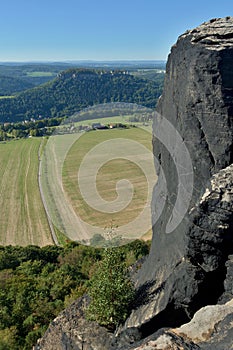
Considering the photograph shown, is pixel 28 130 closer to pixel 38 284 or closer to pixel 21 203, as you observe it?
pixel 21 203

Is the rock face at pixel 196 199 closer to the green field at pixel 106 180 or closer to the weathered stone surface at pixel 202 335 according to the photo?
the weathered stone surface at pixel 202 335

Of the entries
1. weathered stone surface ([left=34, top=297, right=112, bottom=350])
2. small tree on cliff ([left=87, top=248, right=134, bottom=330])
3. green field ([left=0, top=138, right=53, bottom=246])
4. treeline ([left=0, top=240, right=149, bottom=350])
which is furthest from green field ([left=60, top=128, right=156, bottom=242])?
small tree on cliff ([left=87, top=248, right=134, bottom=330])

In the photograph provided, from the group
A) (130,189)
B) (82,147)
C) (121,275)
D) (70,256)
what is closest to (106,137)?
(82,147)

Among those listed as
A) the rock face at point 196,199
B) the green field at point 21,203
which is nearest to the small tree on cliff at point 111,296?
the rock face at point 196,199

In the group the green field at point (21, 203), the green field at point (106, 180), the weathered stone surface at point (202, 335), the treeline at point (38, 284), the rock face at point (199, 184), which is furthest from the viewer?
the green field at point (106, 180)

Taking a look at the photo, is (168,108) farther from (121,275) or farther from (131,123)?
(131,123)

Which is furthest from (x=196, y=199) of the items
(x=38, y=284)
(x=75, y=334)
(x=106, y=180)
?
(x=106, y=180)
